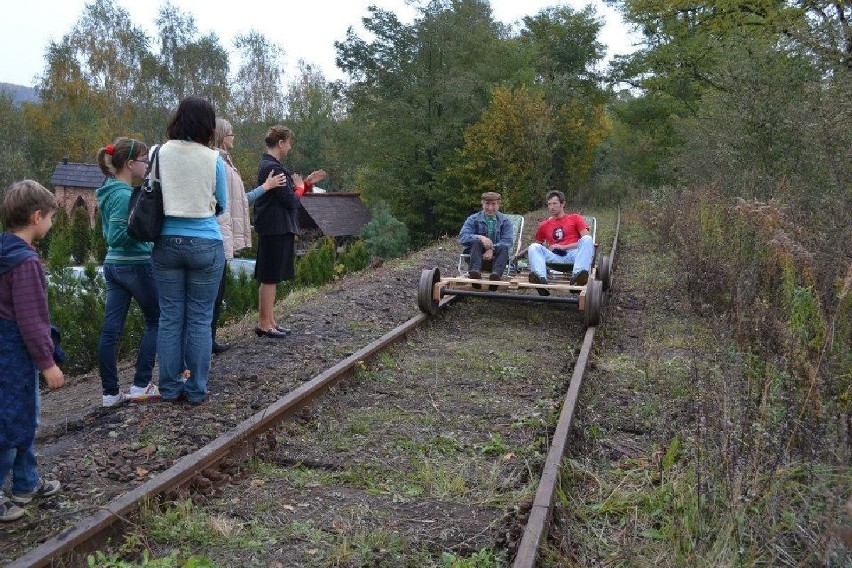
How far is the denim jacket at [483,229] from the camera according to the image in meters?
8.86

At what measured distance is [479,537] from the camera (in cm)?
355

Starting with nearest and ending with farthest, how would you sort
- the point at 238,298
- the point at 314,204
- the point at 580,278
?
the point at 580,278, the point at 238,298, the point at 314,204

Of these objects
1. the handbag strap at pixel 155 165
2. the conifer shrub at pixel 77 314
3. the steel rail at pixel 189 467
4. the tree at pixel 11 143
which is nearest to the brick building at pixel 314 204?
the tree at pixel 11 143

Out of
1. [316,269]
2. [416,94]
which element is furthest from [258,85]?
[316,269]

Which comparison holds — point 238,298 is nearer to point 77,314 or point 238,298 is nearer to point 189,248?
point 77,314

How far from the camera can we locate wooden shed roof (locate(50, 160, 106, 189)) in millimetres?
44906

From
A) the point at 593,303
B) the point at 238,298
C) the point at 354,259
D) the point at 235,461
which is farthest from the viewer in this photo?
the point at 354,259

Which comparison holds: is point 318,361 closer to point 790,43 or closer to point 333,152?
point 790,43

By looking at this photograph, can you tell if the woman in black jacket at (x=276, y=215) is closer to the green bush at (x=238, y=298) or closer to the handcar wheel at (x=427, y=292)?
the handcar wheel at (x=427, y=292)

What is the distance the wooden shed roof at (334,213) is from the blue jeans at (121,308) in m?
35.0

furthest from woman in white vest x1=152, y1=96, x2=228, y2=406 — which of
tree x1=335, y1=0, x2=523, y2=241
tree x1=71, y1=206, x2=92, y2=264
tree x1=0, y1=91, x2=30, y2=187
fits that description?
tree x1=0, y1=91, x2=30, y2=187

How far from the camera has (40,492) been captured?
12.5 feet

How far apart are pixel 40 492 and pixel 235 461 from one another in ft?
3.22

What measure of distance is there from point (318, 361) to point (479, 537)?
3.23 meters
